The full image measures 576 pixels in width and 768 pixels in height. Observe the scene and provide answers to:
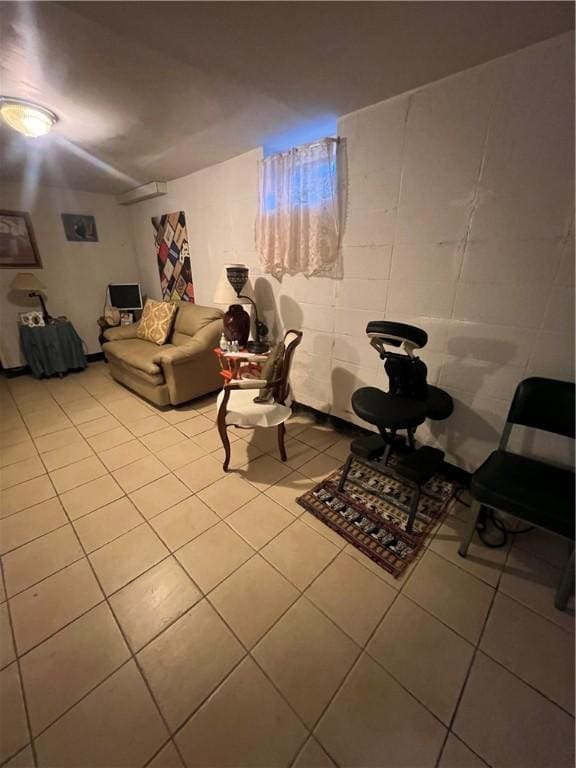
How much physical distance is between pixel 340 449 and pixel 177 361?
1.67 m

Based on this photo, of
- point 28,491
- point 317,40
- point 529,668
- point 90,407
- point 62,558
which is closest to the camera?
point 529,668

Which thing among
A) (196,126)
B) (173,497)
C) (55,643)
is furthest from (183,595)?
(196,126)

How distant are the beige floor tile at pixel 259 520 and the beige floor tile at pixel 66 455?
1.39m

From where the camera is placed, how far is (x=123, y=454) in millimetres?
2287

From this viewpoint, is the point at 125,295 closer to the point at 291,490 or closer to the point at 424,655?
the point at 291,490

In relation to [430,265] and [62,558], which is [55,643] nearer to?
[62,558]

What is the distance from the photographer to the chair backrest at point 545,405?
4.46 ft

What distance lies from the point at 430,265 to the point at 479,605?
5.73 ft

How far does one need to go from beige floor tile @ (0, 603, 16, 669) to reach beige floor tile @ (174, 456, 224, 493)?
94 centimetres

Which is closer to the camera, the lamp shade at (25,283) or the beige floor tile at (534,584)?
the beige floor tile at (534,584)

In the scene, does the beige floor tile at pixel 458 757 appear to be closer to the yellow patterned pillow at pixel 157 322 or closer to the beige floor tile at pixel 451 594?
the beige floor tile at pixel 451 594

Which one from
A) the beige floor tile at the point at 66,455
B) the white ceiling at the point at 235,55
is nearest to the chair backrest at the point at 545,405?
the white ceiling at the point at 235,55

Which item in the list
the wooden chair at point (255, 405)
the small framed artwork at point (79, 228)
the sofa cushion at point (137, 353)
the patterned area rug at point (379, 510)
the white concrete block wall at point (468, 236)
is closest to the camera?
the white concrete block wall at point (468, 236)

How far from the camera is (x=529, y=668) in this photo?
1080mm
